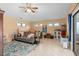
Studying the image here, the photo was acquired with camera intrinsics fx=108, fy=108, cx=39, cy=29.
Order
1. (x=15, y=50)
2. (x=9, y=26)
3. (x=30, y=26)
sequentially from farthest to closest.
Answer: (x=30, y=26), (x=9, y=26), (x=15, y=50)

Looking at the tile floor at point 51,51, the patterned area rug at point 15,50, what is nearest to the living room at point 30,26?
the patterned area rug at point 15,50

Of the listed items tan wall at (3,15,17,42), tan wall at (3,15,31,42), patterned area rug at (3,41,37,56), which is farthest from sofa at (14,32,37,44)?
patterned area rug at (3,41,37,56)

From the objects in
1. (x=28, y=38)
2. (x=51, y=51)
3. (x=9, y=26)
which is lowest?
(x=51, y=51)

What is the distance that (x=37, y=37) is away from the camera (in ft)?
20.8

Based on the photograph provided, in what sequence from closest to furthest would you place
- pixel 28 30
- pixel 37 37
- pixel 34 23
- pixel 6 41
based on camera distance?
pixel 6 41 < pixel 34 23 < pixel 28 30 < pixel 37 37

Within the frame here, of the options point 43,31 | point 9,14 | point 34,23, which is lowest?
point 43,31

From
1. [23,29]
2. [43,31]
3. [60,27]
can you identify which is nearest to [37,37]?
[43,31]

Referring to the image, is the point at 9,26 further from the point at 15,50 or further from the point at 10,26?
the point at 15,50

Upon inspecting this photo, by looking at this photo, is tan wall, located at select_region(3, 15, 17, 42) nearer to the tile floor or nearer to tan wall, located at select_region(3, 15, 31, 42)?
tan wall, located at select_region(3, 15, 31, 42)

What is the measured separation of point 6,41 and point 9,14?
1.21 meters

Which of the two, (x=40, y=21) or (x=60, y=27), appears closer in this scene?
(x=40, y=21)

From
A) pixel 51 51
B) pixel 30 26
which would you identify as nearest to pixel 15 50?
pixel 51 51

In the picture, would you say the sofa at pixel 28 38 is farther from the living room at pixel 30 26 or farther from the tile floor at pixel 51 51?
the tile floor at pixel 51 51

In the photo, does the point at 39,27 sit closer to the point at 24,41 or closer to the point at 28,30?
the point at 28,30
